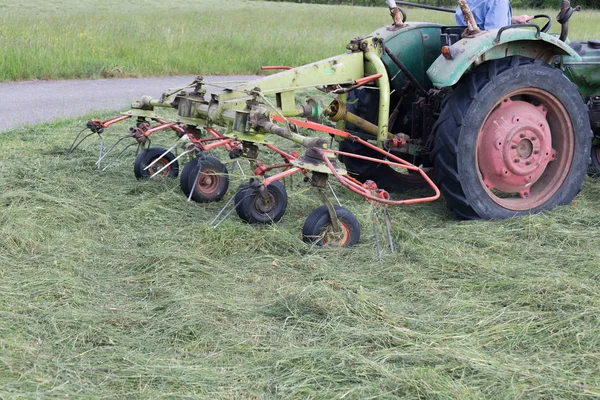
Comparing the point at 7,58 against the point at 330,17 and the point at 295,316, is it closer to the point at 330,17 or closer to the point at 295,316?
the point at 295,316

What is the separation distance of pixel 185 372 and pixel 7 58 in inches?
435

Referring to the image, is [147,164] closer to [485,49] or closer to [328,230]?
[328,230]

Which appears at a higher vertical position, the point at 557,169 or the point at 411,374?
the point at 557,169

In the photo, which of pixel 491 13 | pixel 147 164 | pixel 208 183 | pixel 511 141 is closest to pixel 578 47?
pixel 491 13

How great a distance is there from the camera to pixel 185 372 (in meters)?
3.14

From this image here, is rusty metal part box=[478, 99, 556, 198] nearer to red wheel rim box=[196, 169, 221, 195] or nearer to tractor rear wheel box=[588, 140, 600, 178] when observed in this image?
tractor rear wheel box=[588, 140, 600, 178]

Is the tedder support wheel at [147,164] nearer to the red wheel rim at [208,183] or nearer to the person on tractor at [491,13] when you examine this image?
the red wheel rim at [208,183]

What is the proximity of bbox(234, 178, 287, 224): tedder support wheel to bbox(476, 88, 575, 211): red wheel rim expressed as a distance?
147 centimetres

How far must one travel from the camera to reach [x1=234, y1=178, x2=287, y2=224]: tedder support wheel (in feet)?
16.8

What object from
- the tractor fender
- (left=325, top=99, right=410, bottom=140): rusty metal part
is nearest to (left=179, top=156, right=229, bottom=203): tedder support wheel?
(left=325, top=99, right=410, bottom=140): rusty metal part

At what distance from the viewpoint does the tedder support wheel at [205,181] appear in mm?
5754

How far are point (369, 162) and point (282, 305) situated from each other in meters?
2.72

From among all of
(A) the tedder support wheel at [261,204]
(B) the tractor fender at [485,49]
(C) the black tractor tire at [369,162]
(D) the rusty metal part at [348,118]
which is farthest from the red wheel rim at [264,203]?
(B) the tractor fender at [485,49]

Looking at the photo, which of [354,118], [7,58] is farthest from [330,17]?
[354,118]
